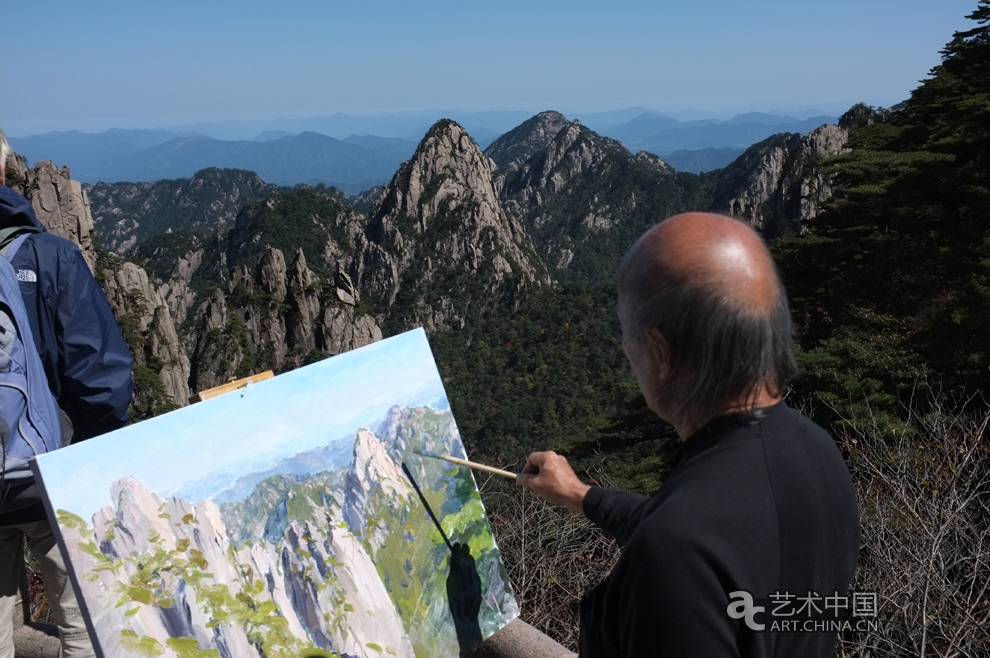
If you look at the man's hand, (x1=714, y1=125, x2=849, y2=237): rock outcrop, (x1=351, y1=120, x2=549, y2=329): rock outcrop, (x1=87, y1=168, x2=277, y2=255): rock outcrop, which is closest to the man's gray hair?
the man's hand

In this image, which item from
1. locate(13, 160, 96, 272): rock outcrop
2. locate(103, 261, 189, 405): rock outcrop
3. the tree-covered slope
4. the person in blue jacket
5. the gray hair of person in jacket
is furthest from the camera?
locate(103, 261, 189, 405): rock outcrop

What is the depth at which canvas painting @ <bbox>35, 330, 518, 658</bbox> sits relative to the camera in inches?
84.7

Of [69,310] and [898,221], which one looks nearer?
[69,310]

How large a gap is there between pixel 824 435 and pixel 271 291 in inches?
1513

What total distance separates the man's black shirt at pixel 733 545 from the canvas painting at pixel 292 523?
130 centimetres

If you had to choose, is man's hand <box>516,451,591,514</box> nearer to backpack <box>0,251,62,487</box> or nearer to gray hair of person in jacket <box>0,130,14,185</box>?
backpack <box>0,251,62,487</box>

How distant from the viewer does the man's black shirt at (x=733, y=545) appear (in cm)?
129

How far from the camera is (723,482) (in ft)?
4.46

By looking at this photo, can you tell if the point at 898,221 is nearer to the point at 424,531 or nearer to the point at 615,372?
the point at 424,531

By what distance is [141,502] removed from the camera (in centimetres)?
224

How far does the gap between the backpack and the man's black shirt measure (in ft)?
6.40

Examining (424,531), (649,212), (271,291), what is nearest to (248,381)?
Answer: (424,531)

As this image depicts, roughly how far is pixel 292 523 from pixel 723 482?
176 centimetres

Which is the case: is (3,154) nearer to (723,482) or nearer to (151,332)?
(723,482)
